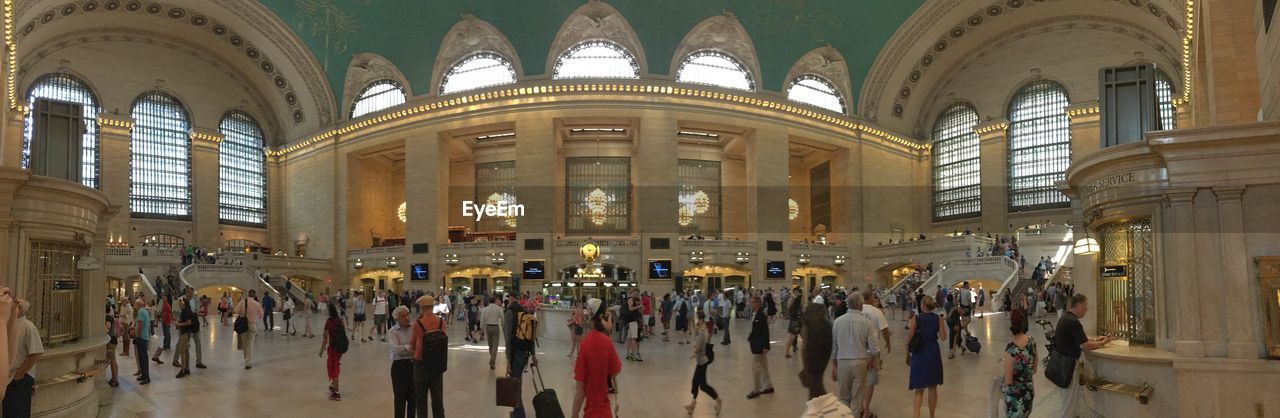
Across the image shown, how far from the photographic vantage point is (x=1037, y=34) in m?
37.0

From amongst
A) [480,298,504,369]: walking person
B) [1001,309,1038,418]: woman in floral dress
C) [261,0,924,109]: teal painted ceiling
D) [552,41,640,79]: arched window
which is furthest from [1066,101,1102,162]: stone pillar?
[1001,309,1038,418]: woman in floral dress

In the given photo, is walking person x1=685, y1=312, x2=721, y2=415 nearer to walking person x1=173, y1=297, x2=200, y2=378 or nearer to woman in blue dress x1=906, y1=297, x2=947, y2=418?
woman in blue dress x1=906, y1=297, x2=947, y2=418

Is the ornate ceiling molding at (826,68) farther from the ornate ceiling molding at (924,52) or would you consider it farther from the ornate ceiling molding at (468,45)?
the ornate ceiling molding at (468,45)

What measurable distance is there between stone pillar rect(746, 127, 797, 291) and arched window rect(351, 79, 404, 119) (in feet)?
51.2

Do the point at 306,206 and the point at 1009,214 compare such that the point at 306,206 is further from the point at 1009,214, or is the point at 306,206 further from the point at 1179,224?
the point at 1179,224

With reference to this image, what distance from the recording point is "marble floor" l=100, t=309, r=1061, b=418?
8.27m

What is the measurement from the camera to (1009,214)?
127 feet

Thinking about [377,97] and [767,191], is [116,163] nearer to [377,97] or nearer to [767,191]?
[377,97]

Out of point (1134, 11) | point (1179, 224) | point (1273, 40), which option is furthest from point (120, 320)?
point (1134, 11)

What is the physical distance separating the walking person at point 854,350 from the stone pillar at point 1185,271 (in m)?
2.39

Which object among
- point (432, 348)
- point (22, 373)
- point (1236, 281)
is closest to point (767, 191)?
point (1236, 281)

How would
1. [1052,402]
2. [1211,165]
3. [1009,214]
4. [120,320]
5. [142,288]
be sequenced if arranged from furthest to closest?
[1009,214], [142,288], [120,320], [1052,402], [1211,165]

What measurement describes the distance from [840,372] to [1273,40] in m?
6.27

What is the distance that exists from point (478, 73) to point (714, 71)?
1002 cm
